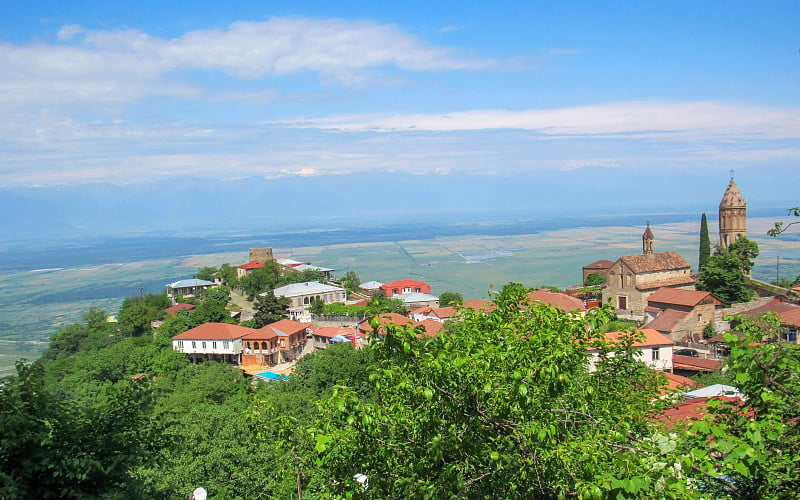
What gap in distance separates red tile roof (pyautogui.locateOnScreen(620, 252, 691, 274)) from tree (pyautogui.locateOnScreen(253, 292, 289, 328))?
20.4 metres

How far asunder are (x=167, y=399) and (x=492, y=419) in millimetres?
20245

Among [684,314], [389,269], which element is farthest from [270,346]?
[389,269]

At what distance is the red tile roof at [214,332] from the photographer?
105 feet

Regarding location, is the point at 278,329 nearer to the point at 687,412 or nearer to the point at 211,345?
the point at 211,345

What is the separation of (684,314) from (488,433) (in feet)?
90.8

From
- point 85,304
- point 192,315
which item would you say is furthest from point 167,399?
point 85,304

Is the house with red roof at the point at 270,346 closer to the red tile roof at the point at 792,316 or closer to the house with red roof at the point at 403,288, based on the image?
the house with red roof at the point at 403,288

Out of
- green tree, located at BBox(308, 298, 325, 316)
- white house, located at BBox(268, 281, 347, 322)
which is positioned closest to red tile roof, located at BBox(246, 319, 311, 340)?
green tree, located at BBox(308, 298, 325, 316)

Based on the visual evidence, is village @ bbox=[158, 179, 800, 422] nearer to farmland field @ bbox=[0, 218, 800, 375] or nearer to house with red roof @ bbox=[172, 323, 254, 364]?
house with red roof @ bbox=[172, 323, 254, 364]

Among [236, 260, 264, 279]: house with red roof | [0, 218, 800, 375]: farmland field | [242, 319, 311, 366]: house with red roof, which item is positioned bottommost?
[0, 218, 800, 375]: farmland field

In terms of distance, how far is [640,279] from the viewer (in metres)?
34.5

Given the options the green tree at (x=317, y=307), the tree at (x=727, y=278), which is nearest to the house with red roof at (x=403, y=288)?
the green tree at (x=317, y=307)

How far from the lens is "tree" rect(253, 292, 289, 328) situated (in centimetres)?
3644

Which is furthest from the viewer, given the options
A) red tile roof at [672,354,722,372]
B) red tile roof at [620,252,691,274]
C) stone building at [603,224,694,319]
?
red tile roof at [620,252,691,274]
